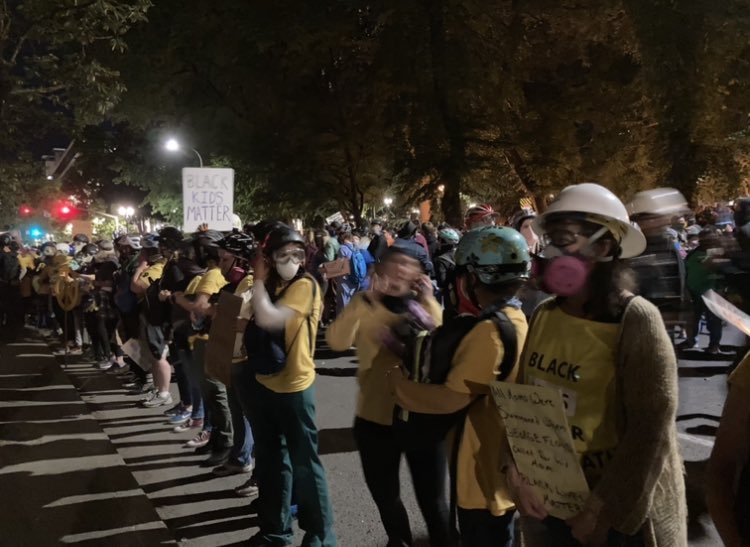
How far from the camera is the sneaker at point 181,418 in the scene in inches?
274

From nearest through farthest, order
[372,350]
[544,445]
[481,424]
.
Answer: [544,445] < [481,424] < [372,350]

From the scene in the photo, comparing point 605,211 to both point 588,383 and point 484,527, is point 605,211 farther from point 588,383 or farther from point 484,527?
point 484,527

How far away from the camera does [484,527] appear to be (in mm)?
2557

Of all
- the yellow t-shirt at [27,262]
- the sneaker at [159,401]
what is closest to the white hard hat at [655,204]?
the sneaker at [159,401]

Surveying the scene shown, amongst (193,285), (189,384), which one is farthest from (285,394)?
(189,384)

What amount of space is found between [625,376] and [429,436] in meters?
1.15

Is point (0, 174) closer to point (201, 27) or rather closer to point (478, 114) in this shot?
point (201, 27)

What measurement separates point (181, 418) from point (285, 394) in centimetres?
360

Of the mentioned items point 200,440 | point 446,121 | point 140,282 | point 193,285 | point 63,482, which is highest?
point 446,121

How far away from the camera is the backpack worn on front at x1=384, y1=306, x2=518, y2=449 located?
2.51 m

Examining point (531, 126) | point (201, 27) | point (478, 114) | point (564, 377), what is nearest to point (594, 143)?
point (531, 126)

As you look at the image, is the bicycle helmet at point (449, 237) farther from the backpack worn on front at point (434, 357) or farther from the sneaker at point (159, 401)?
the backpack worn on front at point (434, 357)

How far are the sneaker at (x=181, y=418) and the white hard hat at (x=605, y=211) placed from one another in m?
5.80

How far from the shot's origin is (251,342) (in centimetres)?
400
